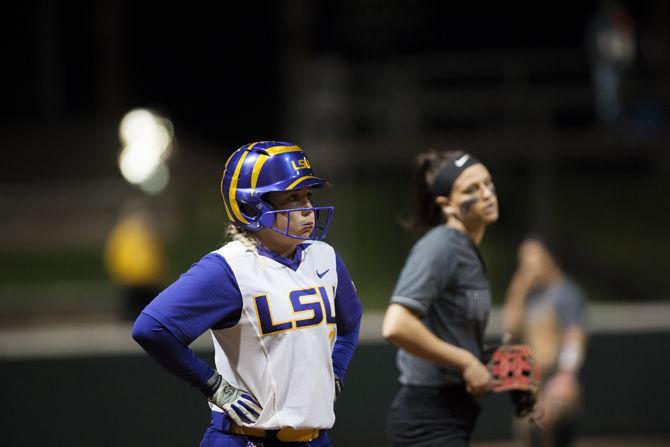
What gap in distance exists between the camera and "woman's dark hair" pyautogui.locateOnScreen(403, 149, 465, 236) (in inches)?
178

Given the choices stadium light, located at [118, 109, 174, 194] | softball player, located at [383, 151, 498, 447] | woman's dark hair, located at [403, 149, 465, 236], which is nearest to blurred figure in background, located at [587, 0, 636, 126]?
stadium light, located at [118, 109, 174, 194]

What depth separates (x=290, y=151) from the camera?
357cm

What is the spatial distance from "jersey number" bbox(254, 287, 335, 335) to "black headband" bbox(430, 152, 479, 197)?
3.49 feet

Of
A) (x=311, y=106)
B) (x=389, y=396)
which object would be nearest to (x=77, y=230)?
(x=311, y=106)

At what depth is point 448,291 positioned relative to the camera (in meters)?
4.28

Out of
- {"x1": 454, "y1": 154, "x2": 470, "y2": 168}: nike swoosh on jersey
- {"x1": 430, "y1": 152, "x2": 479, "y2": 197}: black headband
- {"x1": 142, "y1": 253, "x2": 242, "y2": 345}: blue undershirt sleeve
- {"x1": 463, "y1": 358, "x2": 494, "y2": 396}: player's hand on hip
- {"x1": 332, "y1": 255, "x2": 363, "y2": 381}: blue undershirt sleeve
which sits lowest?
{"x1": 463, "y1": 358, "x2": 494, "y2": 396}: player's hand on hip

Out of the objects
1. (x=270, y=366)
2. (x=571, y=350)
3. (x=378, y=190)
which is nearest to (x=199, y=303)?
(x=270, y=366)

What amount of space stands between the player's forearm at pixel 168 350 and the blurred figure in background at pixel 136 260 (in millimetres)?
7515

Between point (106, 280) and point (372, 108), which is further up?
point (372, 108)

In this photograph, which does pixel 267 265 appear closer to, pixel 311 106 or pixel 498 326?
pixel 498 326

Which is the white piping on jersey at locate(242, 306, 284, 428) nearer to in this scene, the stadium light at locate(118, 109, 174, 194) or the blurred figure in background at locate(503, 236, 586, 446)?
the blurred figure in background at locate(503, 236, 586, 446)

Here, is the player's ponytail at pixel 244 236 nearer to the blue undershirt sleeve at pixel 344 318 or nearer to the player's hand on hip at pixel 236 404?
the blue undershirt sleeve at pixel 344 318

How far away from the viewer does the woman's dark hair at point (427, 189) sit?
4520 mm

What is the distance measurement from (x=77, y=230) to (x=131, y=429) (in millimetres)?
7057
